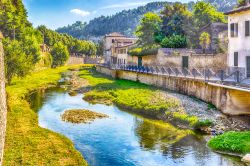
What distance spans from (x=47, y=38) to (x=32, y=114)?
12463 cm

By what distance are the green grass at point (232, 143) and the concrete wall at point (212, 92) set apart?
270 inches

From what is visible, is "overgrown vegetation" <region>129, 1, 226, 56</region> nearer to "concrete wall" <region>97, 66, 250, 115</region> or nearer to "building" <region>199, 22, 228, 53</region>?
"building" <region>199, 22, 228, 53</region>

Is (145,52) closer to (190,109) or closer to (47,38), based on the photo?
(190,109)

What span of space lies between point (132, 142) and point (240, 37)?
59.8 ft

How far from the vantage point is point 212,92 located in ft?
121

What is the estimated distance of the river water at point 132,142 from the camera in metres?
22.9

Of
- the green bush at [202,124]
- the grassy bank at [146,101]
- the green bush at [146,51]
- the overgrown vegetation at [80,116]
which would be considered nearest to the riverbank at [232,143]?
the green bush at [202,124]

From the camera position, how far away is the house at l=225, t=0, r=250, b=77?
119 feet

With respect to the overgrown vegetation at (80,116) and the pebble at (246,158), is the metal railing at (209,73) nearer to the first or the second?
the pebble at (246,158)

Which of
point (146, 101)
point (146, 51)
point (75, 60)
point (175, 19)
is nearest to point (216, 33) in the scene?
point (175, 19)

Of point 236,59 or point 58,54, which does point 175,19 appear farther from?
point 58,54

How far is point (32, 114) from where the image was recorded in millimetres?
35688

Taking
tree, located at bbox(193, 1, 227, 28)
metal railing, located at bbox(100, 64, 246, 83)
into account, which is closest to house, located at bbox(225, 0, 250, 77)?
metal railing, located at bbox(100, 64, 246, 83)

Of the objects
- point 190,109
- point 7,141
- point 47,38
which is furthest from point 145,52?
point 47,38
